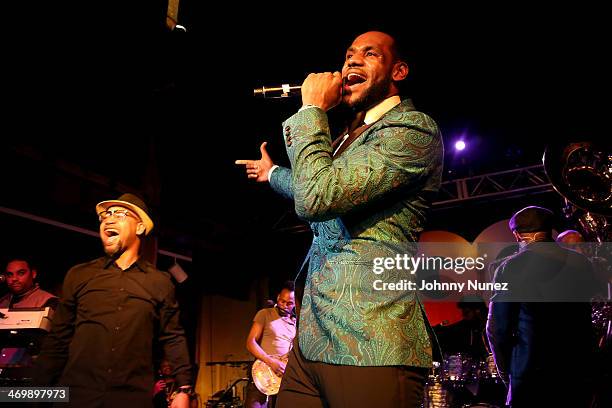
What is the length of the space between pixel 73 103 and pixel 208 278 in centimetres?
612

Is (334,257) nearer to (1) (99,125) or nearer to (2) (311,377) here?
(2) (311,377)

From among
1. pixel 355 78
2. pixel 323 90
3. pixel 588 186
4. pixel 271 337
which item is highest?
pixel 588 186

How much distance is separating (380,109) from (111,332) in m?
2.55

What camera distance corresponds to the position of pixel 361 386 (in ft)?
4.26

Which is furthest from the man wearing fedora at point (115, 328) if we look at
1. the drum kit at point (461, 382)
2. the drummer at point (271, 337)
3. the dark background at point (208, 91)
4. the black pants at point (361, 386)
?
the drummer at point (271, 337)

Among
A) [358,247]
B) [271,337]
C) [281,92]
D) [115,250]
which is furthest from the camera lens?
[271,337]

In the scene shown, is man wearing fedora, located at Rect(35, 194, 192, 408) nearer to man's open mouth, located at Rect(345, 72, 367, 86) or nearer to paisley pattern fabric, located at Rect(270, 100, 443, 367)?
paisley pattern fabric, located at Rect(270, 100, 443, 367)

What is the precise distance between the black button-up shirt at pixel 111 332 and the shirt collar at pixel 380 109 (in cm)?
241

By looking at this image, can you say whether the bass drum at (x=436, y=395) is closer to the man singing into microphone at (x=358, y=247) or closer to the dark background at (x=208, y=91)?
the dark background at (x=208, y=91)

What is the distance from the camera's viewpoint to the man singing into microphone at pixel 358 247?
1317mm

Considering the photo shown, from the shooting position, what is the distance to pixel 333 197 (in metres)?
1.36

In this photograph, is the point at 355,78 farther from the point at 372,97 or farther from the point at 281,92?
the point at 281,92

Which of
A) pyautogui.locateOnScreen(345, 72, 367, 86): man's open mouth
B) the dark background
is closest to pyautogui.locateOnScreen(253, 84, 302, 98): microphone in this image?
pyautogui.locateOnScreen(345, 72, 367, 86): man's open mouth

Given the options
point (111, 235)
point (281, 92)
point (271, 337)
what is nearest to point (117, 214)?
point (111, 235)
